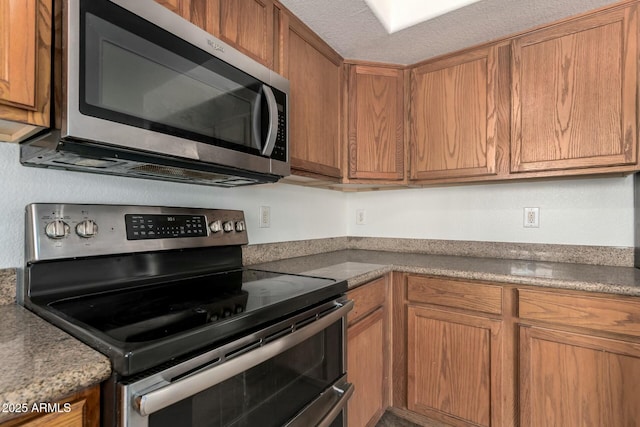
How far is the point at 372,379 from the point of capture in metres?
1.60

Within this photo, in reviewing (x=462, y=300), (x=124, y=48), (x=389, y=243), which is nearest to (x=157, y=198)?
(x=124, y=48)

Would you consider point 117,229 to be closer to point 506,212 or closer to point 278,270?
point 278,270

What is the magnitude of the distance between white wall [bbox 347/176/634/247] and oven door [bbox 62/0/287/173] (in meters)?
1.36

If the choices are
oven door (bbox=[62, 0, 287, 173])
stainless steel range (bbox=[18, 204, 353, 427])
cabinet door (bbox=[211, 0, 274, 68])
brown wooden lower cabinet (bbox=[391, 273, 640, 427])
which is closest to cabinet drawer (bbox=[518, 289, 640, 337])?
brown wooden lower cabinet (bbox=[391, 273, 640, 427])

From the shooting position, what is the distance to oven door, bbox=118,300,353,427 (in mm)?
583

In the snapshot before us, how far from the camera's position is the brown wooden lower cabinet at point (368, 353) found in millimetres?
1430

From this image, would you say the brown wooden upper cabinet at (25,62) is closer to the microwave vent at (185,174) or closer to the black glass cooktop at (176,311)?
the microwave vent at (185,174)

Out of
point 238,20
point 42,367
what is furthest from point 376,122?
point 42,367

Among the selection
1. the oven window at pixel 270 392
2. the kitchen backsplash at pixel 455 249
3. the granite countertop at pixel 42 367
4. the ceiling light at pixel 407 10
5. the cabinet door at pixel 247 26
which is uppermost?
the ceiling light at pixel 407 10

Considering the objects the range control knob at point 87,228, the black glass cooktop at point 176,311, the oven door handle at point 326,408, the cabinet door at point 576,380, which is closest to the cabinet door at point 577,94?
the cabinet door at point 576,380

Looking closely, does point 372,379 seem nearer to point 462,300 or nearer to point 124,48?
point 462,300

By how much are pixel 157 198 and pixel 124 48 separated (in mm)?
602

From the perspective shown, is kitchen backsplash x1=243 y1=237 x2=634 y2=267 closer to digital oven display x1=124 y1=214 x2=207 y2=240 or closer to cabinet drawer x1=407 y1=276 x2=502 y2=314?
digital oven display x1=124 y1=214 x2=207 y2=240

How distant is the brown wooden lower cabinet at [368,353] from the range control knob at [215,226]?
629mm
